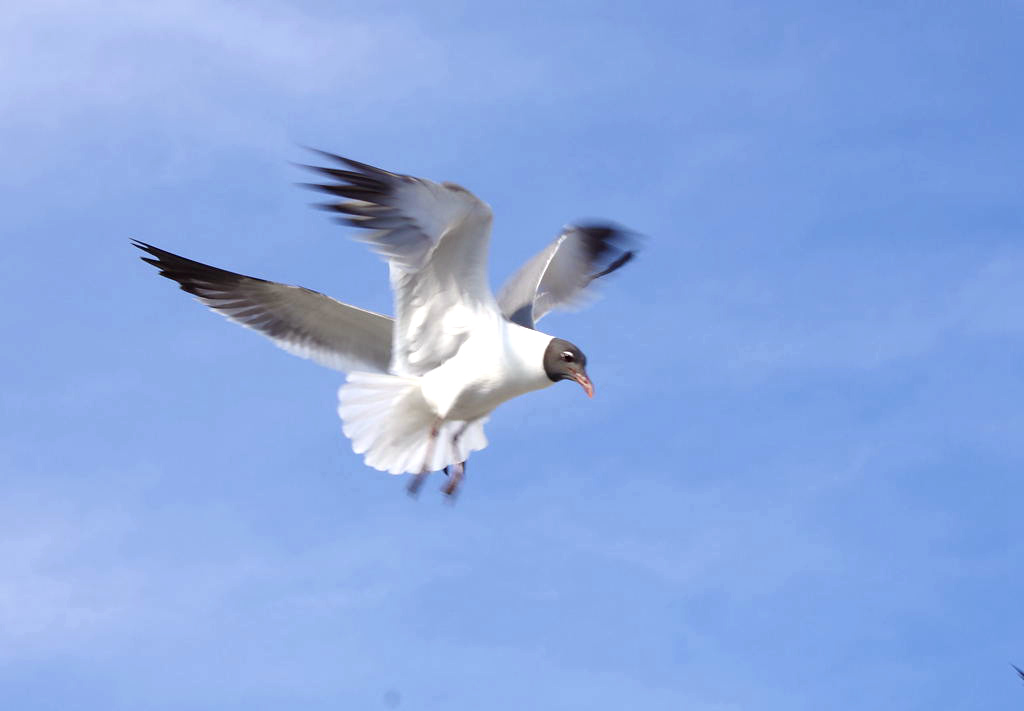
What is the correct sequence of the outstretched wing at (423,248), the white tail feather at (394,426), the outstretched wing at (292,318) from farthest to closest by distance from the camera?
the outstretched wing at (292,318)
the white tail feather at (394,426)
the outstretched wing at (423,248)

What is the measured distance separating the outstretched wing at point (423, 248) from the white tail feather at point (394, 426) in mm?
196

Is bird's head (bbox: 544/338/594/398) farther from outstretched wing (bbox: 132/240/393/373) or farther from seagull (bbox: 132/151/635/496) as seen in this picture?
outstretched wing (bbox: 132/240/393/373)

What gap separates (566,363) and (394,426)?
1341 mm

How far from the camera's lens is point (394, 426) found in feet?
35.6

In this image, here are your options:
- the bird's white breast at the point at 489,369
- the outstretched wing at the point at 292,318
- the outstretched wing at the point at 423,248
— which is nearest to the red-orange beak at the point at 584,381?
the bird's white breast at the point at 489,369

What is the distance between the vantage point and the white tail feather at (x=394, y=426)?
35.3ft

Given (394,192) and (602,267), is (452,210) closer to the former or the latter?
(394,192)

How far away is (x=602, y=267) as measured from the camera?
42.5ft

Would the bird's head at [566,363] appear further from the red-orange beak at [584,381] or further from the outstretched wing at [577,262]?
the outstretched wing at [577,262]

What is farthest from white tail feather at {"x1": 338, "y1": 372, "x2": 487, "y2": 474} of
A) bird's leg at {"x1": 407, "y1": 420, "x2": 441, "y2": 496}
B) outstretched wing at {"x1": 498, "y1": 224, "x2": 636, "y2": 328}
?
outstretched wing at {"x1": 498, "y1": 224, "x2": 636, "y2": 328}

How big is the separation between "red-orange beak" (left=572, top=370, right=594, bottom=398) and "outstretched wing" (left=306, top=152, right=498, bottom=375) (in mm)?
723

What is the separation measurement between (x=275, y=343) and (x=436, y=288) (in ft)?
5.93

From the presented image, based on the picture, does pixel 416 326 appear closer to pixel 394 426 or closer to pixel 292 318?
pixel 394 426

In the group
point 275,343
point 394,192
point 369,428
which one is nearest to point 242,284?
point 275,343
